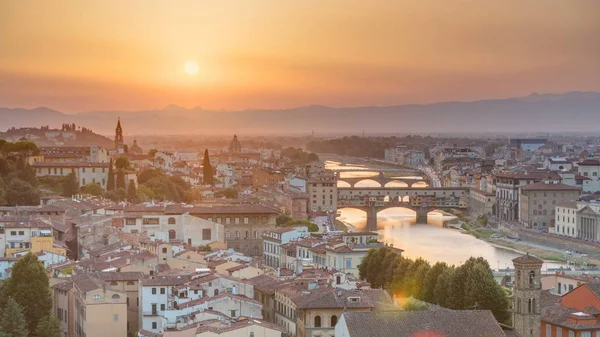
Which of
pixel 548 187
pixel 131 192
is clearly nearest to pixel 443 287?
pixel 131 192

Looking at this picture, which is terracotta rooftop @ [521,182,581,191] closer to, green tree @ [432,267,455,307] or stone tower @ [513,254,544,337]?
green tree @ [432,267,455,307]

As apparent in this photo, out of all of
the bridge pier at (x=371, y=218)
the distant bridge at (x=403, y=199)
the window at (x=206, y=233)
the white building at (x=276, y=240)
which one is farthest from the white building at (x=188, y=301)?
the distant bridge at (x=403, y=199)

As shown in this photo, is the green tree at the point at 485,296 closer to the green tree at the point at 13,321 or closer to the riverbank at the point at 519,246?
the green tree at the point at 13,321

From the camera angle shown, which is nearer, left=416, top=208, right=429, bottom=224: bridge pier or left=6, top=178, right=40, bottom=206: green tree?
left=6, top=178, right=40, bottom=206: green tree

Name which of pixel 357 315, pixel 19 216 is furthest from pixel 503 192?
pixel 357 315

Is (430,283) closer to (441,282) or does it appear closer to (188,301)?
(441,282)

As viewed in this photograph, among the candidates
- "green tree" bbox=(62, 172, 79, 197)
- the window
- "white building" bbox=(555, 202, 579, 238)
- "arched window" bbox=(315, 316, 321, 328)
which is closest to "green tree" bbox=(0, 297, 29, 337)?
"arched window" bbox=(315, 316, 321, 328)
